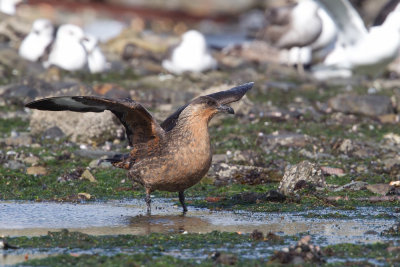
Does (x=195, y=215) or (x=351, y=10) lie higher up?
(x=351, y=10)

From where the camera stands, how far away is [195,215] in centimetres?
781

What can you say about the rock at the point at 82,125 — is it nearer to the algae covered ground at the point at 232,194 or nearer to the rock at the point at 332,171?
the algae covered ground at the point at 232,194

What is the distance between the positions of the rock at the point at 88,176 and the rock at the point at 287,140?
9.91 feet

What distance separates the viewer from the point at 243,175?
9617 mm

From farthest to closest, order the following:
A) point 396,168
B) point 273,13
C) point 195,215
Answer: point 273,13
point 396,168
point 195,215

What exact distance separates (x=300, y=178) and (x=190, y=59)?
1023 cm

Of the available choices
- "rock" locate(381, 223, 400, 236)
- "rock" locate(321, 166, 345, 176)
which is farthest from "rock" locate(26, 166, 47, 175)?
"rock" locate(381, 223, 400, 236)

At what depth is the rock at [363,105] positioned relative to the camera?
13960 millimetres

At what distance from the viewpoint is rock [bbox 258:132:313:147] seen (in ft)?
37.9

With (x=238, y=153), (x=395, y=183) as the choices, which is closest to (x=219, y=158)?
(x=238, y=153)

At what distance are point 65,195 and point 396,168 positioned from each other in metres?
4.28

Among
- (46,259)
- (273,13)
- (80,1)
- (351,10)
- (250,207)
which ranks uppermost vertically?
(80,1)

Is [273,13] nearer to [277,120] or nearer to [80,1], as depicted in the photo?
[277,120]

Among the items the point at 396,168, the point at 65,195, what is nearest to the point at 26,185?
the point at 65,195
